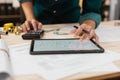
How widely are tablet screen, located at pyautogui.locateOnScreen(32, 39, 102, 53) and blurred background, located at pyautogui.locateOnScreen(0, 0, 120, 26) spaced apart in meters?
2.02

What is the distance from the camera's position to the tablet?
72cm

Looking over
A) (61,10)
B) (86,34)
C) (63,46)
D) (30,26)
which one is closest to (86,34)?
(86,34)

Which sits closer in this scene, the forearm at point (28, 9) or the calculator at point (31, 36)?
the calculator at point (31, 36)

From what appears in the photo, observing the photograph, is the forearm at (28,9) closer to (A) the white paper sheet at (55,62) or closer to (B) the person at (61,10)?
(B) the person at (61,10)

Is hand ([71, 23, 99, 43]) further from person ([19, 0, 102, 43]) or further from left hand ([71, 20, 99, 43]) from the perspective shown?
person ([19, 0, 102, 43])

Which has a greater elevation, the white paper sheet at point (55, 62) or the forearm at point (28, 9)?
the forearm at point (28, 9)

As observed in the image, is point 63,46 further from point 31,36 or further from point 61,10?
point 61,10

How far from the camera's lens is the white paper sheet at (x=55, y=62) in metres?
0.58

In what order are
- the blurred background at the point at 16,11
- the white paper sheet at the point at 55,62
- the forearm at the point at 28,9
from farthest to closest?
the blurred background at the point at 16,11 → the forearm at the point at 28,9 → the white paper sheet at the point at 55,62

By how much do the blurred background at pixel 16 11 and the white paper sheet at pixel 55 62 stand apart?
2093 millimetres

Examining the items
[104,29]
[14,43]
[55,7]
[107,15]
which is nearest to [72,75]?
[14,43]

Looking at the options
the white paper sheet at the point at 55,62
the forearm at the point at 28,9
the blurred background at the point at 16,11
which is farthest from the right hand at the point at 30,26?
the blurred background at the point at 16,11

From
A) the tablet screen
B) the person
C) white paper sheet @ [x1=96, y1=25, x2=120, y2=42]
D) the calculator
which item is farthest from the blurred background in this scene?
the tablet screen

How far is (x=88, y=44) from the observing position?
81 cm
